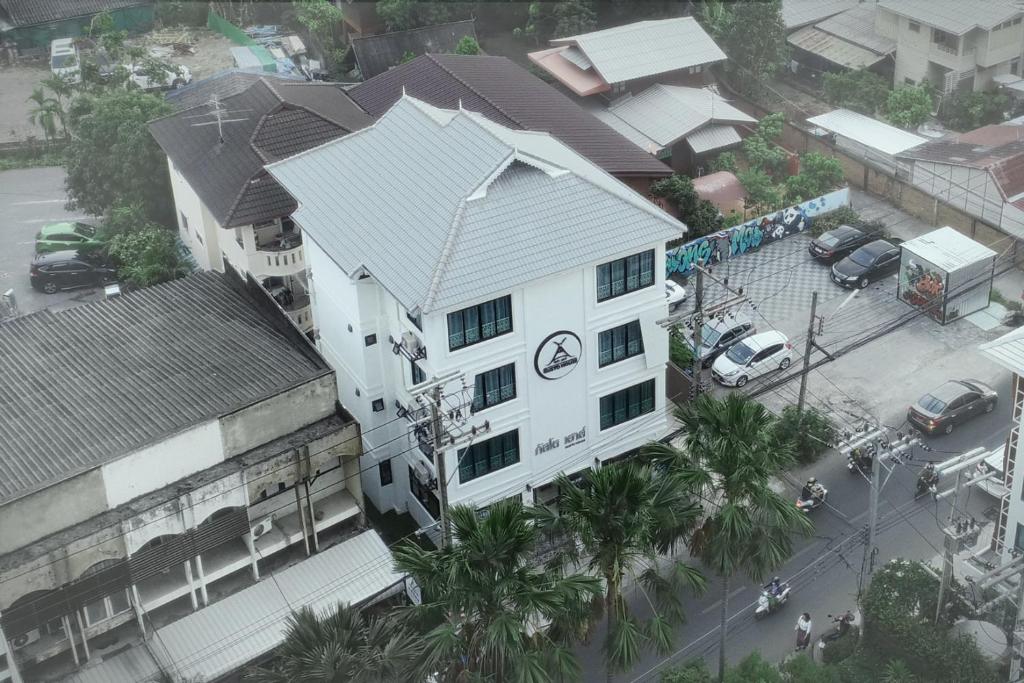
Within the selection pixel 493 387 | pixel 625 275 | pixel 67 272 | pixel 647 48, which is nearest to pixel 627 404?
pixel 625 275

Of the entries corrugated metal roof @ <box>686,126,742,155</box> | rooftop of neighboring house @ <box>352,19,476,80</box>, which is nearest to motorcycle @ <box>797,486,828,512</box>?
corrugated metal roof @ <box>686,126,742,155</box>

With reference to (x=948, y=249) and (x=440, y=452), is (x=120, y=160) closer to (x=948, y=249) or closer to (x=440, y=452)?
(x=440, y=452)

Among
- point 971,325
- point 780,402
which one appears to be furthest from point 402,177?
point 971,325

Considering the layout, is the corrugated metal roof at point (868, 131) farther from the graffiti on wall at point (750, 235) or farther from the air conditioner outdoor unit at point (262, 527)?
the air conditioner outdoor unit at point (262, 527)

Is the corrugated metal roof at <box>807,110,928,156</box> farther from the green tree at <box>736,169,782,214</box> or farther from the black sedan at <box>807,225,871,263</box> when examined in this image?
the black sedan at <box>807,225,871,263</box>

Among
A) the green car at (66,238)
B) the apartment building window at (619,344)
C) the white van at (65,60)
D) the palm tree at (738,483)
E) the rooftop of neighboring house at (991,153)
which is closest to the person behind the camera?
the palm tree at (738,483)

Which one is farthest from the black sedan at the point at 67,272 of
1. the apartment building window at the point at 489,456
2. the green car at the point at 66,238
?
the apartment building window at the point at 489,456
